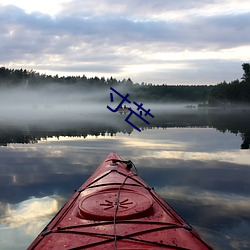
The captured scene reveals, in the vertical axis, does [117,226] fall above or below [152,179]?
above

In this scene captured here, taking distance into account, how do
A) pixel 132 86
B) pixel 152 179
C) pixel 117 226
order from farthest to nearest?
pixel 132 86 → pixel 152 179 → pixel 117 226

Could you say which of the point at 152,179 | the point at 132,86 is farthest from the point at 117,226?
the point at 132,86

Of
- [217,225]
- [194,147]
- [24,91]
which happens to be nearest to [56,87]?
[24,91]

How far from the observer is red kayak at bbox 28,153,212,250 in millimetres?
4363

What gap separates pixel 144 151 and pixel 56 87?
15804cm

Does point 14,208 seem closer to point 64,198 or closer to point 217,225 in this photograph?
point 64,198

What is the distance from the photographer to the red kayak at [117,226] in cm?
436

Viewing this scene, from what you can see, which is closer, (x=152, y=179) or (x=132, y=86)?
(x=152, y=179)

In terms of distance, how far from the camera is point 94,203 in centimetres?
586

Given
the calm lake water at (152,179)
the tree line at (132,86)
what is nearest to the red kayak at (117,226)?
the calm lake water at (152,179)

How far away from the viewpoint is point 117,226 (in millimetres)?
4824

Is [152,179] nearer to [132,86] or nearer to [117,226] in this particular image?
[117,226]

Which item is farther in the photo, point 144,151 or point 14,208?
point 144,151

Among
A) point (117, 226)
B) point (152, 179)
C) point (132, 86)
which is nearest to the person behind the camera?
point (117, 226)
